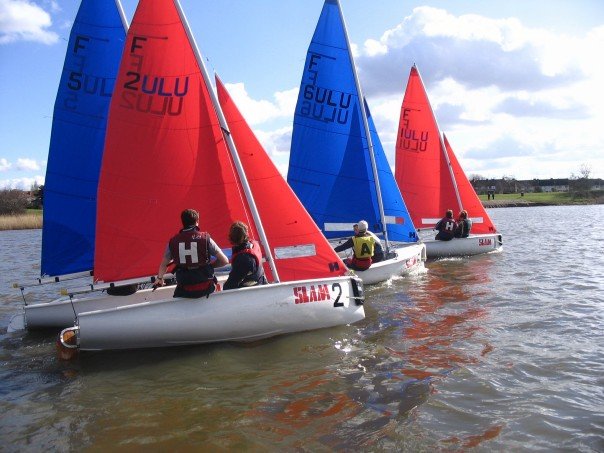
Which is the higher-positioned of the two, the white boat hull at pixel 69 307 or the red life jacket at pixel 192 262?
the red life jacket at pixel 192 262

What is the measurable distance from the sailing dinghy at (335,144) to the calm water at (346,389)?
3917 mm

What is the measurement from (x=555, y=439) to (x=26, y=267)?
16910 mm

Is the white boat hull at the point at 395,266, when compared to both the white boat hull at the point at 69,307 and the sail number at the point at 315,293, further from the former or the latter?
the white boat hull at the point at 69,307

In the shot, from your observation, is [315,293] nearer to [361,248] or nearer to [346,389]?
[346,389]

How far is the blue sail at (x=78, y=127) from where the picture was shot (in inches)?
321

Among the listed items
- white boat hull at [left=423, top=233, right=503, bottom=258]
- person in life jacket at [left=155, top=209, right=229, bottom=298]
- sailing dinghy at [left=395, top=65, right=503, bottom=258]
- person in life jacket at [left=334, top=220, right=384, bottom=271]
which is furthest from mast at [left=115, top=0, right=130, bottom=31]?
white boat hull at [left=423, top=233, right=503, bottom=258]

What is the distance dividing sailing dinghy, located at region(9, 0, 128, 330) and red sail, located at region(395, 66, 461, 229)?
9.43 metres

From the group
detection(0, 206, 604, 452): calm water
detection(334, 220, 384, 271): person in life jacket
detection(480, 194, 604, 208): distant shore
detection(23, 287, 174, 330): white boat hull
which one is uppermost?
detection(480, 194, 604, 208): distant shore

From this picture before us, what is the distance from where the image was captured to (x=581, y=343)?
5.98m

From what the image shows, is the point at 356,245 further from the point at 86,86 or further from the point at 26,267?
the point at 26,267

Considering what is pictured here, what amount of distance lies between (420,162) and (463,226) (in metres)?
2.30

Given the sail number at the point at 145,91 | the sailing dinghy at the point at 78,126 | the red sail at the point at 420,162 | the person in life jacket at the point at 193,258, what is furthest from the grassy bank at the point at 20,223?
the person in life jacket at the point at 193,258

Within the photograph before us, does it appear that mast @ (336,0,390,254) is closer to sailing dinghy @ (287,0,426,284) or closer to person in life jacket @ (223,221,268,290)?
sailing dinghy @ (287,0,426,284)

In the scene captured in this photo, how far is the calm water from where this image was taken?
389 cm
